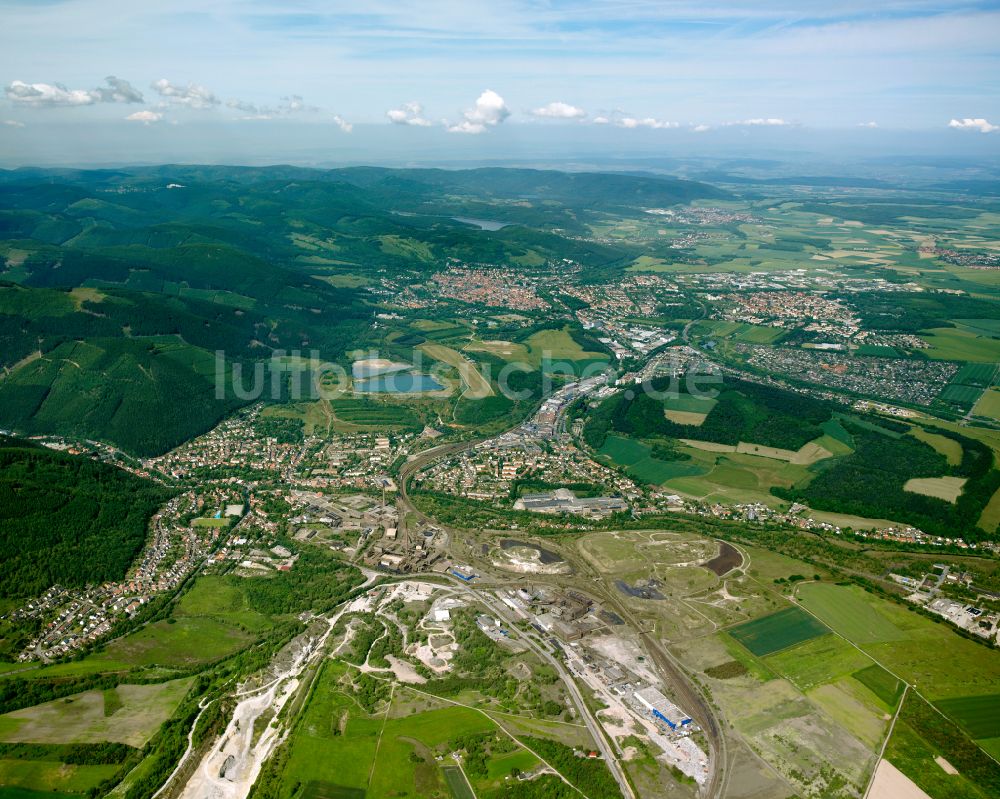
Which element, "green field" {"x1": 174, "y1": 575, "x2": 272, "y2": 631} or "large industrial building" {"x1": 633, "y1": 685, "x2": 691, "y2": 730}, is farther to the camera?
"green field" {"x1": 174, "y1": 575, "x2": 272, "y2": 631}

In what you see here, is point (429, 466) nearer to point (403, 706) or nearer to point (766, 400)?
point (403, 706)

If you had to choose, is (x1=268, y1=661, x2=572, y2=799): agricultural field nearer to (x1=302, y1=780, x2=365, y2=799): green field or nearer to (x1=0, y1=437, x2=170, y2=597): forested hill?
(x1=302, y1=780, x2=365, y2=799): green field

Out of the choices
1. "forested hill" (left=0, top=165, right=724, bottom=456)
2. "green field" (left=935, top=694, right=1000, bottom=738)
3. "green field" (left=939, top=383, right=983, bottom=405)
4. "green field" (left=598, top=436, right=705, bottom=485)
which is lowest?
"green field" (left=935, top=694, right=1000, bottom=738)

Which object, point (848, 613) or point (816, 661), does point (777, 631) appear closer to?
point (816, 661)

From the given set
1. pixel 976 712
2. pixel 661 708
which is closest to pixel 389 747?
pixel 661 708

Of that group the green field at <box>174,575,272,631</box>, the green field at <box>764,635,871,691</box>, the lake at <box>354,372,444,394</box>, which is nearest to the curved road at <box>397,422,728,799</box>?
the green field at <box>764,635,871,691</box>

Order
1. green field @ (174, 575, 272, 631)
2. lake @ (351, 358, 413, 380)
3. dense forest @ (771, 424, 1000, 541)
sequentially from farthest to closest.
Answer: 1. lake @ (351, 358, 413, 380)
2. dense forest @ (771, 424, 1000, 541)
3. green field @ (174, 575, 272, 631)
